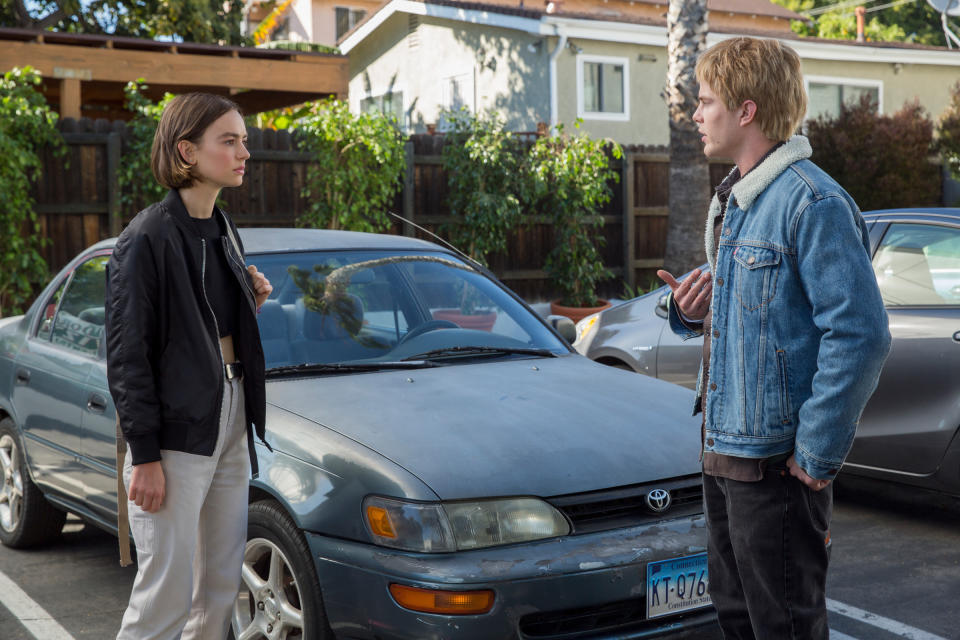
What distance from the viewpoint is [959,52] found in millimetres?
23188

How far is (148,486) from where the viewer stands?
107 inches

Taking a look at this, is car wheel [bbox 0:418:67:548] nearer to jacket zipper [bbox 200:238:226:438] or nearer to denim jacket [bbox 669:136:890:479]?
jacket zipper [bbox 200:238:226:438]

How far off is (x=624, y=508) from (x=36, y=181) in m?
9.02

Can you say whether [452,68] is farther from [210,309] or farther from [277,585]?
[210,309]

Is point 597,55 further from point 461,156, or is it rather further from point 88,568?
point 88,568

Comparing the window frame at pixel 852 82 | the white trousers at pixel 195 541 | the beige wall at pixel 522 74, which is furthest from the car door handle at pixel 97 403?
the window frame at pixel 852 82

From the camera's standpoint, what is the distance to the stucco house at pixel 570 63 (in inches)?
770

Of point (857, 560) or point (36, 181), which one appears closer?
point (857, 560)

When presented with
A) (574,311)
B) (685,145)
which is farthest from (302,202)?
(685,145)

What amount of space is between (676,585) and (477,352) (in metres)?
1.45

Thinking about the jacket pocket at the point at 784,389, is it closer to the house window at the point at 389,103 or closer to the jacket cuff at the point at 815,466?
the jacket cuff at the point at 815,466

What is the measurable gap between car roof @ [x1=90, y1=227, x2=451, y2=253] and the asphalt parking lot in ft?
4.91

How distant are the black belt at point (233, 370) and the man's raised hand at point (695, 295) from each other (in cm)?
117

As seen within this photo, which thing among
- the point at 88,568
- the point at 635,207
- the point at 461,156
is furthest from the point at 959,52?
the point at 88,568
